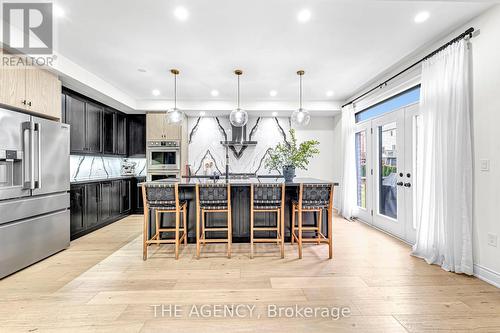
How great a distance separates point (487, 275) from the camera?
2.45 meters

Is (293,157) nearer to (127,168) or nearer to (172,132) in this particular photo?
(172,132)

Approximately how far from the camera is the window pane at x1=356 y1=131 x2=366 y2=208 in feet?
16.6

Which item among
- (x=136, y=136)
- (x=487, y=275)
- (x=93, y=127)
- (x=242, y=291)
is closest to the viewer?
(x=242, y=291)

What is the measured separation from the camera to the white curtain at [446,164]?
2.60 metres

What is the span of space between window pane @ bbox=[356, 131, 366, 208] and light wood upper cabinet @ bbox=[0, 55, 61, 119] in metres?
5.53

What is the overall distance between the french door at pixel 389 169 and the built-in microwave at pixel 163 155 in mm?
4208

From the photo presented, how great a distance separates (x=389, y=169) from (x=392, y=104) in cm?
115

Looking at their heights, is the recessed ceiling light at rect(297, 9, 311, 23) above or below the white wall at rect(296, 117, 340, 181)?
above

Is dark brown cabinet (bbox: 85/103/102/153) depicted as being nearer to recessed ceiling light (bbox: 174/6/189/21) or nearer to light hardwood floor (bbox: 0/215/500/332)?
light hardwood floor (bbox: 0/215/500/332)

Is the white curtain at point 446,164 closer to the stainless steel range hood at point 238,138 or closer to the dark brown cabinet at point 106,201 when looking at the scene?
the stainless steel range hood at point 238,138

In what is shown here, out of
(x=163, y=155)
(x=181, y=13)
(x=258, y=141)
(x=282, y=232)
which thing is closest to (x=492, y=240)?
(x=282, y=232)

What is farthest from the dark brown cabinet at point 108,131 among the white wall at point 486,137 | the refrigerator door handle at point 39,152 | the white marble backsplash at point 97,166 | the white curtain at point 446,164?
the white wall at point 486,137

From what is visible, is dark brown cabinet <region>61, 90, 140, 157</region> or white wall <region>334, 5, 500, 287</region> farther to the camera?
dark brown cabinet <region>61, 90, 140, 157</region>

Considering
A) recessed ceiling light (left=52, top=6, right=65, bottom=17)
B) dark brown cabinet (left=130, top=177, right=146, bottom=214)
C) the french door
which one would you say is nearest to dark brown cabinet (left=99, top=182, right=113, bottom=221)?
dark brown cabinet (left=130, top=177, right=146, bottom=214)
